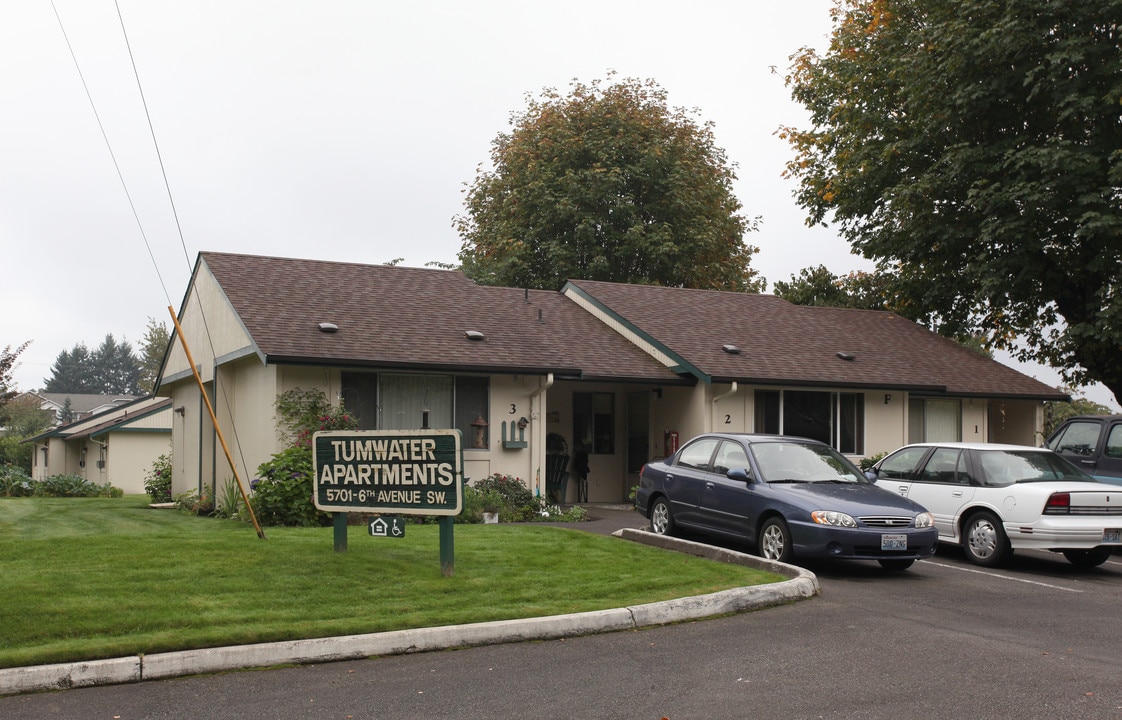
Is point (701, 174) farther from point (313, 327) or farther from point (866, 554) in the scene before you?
point (866, 554)

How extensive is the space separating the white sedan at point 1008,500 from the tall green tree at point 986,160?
33.3ft

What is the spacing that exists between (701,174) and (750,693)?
35.2 meters

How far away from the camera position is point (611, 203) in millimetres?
39312

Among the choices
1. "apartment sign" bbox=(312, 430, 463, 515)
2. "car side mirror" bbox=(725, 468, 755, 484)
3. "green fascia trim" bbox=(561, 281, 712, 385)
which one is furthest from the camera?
"green fascia trim" bbox=(561, 281, 712, 385)

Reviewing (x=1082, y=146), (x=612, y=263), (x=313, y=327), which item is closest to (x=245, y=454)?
(x=313, y=327)

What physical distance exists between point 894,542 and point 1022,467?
3.13m

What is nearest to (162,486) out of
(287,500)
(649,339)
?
(287,500)

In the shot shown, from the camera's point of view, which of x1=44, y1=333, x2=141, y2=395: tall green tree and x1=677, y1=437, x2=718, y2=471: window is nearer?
x1=677, y1=437, x2=718, y2=471: window

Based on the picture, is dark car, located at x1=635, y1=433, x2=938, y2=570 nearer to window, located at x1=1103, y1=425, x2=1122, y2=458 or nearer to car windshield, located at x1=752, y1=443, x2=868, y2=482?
car windshield, located at x1=752, y1=443, x2=868, y2=482

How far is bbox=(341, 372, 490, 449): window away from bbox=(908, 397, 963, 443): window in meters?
11.0

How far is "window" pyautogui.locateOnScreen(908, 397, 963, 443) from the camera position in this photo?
2478 centimetres

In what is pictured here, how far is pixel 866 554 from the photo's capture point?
11.7 metres

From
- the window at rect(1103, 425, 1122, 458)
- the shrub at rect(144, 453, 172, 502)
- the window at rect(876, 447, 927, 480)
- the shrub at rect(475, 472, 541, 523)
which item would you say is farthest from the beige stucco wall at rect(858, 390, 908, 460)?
the shrub at rect(144, 453, 172, 502)

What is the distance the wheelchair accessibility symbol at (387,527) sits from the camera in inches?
422
